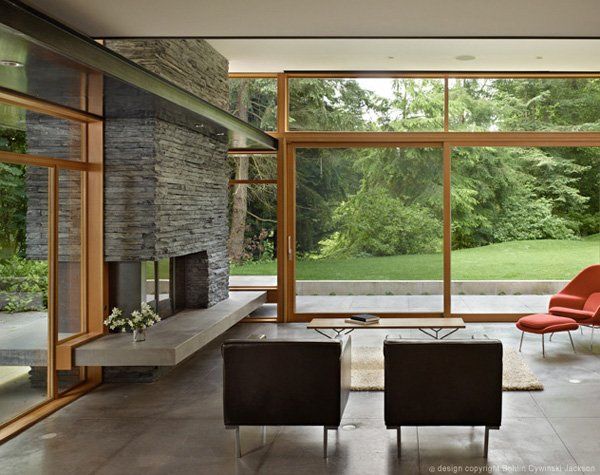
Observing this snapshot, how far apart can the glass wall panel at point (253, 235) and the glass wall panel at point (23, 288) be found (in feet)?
14.2

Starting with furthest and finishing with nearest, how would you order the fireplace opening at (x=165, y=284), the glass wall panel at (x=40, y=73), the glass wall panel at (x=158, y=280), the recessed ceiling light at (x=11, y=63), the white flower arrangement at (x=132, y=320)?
the glass wall panel at (x=158, y=280) → the fireplace opening at (x=165, y=284) → the white flower arrangement at (x=132, y=320) → the recessed ceiling light at (x=11, y=63) → the glass wall panel at (x=40, y=73)

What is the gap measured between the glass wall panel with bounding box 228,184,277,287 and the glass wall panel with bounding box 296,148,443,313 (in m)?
0.40

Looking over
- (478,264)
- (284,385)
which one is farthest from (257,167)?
(284,385)

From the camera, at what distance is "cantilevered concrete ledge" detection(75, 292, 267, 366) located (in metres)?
5.68

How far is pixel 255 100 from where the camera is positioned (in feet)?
32.1

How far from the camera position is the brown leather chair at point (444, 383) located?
14.1 ft

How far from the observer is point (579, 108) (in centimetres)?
970

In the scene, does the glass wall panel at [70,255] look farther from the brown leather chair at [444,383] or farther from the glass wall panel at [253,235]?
the glass wall panel at [253,235]

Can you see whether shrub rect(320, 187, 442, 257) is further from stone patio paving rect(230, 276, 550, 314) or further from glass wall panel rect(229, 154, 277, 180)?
glass wall panel rect(229, 154, 277, 180)

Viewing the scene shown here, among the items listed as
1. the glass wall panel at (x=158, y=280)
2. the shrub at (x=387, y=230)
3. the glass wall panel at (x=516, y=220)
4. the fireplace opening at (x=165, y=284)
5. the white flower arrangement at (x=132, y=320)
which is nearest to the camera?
the white flower arrangement at (x=132, y=320)

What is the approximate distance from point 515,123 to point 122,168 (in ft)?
19.8

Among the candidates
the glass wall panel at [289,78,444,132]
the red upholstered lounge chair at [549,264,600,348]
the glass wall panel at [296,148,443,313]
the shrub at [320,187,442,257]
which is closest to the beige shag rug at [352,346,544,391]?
the red upholstered lounge chair at [549,264,600,348]

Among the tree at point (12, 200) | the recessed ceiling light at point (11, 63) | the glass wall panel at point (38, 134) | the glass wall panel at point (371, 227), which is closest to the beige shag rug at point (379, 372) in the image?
the glass wall panel at point (371, 227)

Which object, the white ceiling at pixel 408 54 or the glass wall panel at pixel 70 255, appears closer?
the glass wall panel at pixel 70 255
